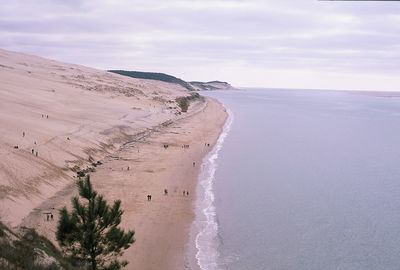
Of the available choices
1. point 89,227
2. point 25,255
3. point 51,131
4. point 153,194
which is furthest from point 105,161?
point 25,255

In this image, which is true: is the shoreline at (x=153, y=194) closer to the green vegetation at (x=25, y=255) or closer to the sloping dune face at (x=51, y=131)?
the sloping dune face at (x=51, y=131)

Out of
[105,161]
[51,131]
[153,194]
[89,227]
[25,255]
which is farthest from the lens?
[51,131]

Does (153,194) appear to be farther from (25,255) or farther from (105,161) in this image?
(25,255)

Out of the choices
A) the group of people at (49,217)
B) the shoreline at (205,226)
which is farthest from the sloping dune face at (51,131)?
the shoreline at (205,226)

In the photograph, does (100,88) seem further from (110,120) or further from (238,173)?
(238,173)

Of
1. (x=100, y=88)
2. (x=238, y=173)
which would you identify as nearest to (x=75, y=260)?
(x=238, y=173)

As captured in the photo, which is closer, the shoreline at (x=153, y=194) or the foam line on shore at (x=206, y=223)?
the foam line on shore at (x=206, y=223)

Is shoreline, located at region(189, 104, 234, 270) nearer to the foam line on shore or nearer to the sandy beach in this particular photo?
the foam line on shore
